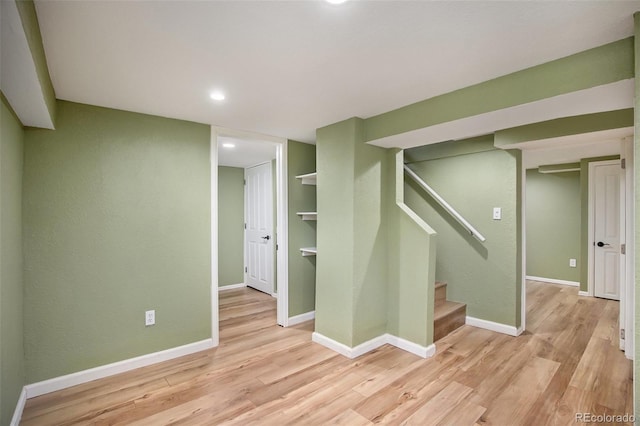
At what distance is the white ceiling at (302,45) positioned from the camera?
49.8 inches

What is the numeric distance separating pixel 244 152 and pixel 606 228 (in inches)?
212

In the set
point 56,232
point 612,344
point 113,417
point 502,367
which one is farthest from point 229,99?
point 612,344

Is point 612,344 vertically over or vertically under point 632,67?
under

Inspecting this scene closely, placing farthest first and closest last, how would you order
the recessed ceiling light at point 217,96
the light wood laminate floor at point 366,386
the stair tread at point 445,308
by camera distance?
the stair tread at point 445,308 → the recessed ceiling light at point 217,96 → the light wood laminate floor at point 366,386

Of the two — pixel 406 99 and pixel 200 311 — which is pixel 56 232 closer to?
pixel 200 311

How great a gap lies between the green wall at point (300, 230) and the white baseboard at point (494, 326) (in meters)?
1.89

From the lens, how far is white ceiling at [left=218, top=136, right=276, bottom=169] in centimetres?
352

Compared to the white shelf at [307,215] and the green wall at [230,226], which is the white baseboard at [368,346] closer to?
the white shelf at [307,215]

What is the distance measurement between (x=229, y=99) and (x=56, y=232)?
5.31 ft

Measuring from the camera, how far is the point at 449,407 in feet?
6.45

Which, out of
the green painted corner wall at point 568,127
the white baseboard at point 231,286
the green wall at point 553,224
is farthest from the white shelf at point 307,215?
the green wall at point 553,224

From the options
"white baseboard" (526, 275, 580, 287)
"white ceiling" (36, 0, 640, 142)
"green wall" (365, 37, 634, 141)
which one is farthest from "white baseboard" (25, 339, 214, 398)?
"white baseboard" (526, 275, 580, 287)

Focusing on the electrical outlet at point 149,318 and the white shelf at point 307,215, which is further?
the white shelf at point 307,215

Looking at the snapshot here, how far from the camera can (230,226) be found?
17.1ft
